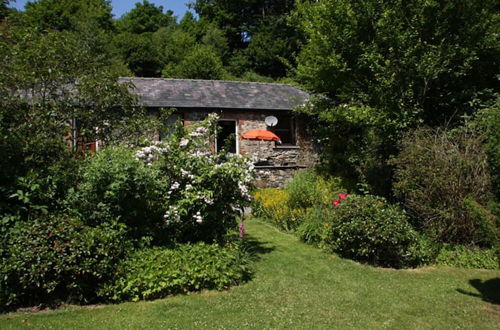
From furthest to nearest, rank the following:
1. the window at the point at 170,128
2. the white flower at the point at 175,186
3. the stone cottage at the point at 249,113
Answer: the stone cottage at the point at 249,113, the window at the point at 170,128, the white flower at the point at 175,186

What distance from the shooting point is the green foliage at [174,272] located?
538 centimetres

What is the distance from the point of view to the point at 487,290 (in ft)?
20.0

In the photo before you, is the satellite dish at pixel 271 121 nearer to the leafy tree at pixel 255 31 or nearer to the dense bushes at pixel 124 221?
the dense bushes at pixel 124 221

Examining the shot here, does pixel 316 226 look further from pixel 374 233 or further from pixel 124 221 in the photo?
pixel 124 221

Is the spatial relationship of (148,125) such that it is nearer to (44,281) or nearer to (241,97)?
(44,281)

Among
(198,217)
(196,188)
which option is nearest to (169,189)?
(196,188)

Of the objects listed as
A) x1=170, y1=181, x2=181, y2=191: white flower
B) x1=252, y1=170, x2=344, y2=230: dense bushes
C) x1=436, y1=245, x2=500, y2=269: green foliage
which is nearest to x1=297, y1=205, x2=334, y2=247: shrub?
x1=252, y1=170, x2=344, y2=230: dense bushes

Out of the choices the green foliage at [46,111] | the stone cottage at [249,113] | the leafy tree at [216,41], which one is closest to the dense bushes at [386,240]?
the green foliage at [46,111]

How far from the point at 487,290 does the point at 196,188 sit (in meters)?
5.07

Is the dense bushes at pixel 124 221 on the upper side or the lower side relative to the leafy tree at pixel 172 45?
lower

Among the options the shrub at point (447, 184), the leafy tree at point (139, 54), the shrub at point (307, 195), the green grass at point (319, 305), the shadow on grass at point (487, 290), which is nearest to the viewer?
the green grass at point (319, 305)

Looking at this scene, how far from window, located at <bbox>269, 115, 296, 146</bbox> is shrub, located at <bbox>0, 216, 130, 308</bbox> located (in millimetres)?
13041

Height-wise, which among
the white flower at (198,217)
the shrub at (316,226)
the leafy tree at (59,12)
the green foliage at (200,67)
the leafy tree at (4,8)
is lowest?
the shrub at (316,226)

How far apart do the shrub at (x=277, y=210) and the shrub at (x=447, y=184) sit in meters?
2.85
